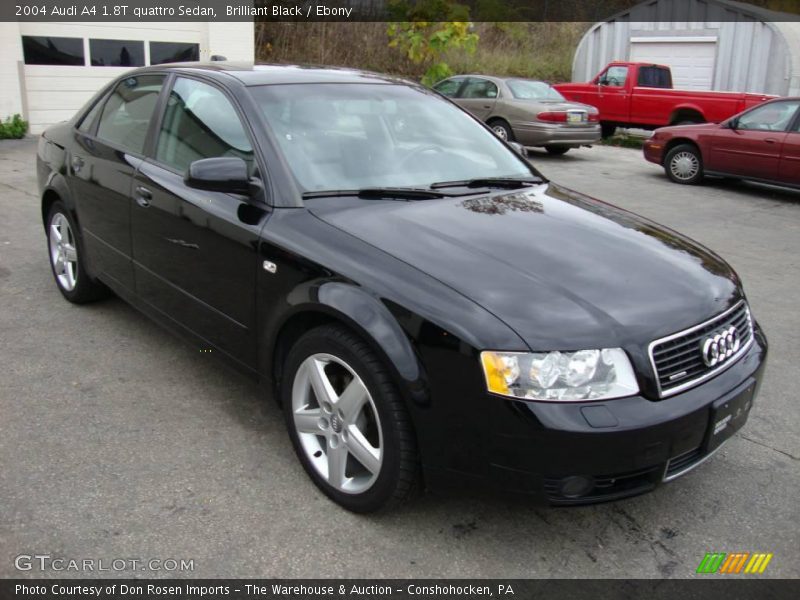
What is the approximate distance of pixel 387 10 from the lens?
70.4 ft

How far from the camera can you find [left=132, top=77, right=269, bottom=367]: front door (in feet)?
11.0

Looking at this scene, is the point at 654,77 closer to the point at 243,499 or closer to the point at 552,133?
the point at 552,133

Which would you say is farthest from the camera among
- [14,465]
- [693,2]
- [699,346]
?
[693,2]

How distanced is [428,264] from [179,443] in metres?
1.50

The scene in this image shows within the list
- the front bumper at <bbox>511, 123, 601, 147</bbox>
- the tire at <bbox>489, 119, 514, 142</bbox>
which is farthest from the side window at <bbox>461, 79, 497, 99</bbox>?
the front bumper at <bbox>511, 123, 601, 147</bbox>

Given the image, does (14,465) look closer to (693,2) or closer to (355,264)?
(355,264)

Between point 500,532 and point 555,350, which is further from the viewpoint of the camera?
point 500,532

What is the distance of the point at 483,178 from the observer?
12.4 ft

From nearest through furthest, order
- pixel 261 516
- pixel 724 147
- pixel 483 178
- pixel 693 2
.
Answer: pixel 261 516 < pixel 483 178 < pixel 724 147 < pixel 693 2

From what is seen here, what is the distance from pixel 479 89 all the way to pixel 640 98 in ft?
14.1

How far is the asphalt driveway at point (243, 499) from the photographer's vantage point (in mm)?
2734

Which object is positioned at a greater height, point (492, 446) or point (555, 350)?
point (555, 350)
